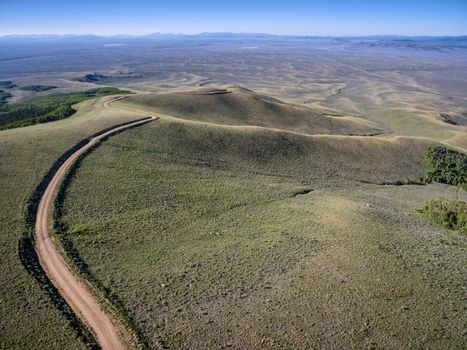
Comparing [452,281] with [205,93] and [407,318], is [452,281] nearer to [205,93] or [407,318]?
[407,318]

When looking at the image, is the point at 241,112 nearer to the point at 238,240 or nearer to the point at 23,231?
the point at 238,240

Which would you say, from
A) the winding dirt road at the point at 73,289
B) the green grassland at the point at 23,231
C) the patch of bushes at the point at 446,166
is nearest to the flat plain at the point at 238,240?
the green grassland at the point at 23,231

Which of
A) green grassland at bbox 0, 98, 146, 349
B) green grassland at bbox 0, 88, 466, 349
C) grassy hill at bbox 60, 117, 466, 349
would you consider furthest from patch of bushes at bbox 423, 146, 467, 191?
green grassland at bbox 0, 98, 146, 349

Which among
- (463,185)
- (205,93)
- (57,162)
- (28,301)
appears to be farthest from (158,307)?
(205,93)

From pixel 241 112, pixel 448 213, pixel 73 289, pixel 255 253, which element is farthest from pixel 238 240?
pixel 241 112

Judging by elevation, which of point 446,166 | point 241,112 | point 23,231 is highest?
point 23,231

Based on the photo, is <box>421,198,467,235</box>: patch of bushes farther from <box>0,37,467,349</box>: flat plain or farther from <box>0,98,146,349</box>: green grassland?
<box>0,98,146,349</box>: green grassland
